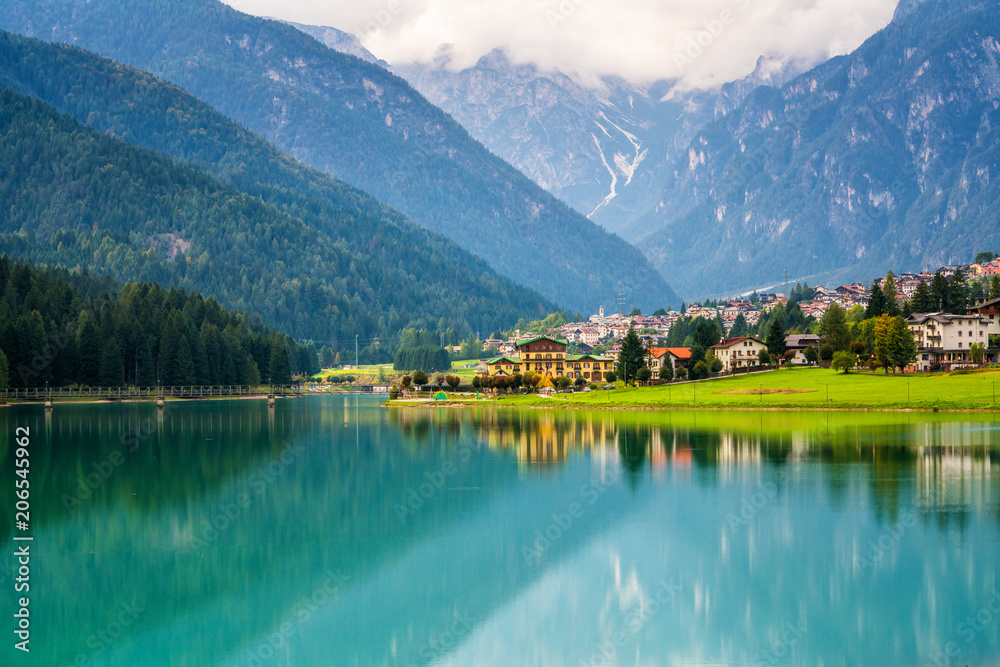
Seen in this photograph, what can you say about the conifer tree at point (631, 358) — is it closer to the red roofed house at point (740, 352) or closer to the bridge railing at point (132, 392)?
the red roofed house at point (740, 352)

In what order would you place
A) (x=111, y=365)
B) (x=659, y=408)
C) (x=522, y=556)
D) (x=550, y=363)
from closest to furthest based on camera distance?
(x=522, y=556)
(x=659, y=408)
(x=111, y=365)
(x=550, y=363)

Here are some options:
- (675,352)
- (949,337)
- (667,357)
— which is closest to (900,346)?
(949,337)

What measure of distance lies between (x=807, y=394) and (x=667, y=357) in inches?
1894

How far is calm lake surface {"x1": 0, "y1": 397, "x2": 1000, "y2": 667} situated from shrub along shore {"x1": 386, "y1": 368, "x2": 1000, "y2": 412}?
2541cm

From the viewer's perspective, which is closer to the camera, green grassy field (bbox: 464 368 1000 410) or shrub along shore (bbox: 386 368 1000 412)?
shrub along shore (bbox: 386 368 1000 412)

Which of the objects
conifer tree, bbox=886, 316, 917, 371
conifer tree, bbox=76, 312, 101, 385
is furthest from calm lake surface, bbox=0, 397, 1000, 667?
conifer tree, bbox=76, 312, 101, 385

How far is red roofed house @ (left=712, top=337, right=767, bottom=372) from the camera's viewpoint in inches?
5527

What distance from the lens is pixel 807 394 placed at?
9819 centimetres

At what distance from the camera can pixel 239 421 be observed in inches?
3939

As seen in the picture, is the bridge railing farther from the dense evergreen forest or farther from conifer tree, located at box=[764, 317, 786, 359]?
conifer tree, located at box=[764, 317, 786, 359]

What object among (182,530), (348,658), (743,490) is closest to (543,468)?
(743,490)

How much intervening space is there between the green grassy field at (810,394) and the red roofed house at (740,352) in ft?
55.9

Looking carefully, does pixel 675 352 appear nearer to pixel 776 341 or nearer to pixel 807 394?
pixel 776 341

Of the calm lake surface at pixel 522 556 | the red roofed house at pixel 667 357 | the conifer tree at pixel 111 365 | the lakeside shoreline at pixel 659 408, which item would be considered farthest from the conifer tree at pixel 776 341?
the conifer tree at pixel 111 365
